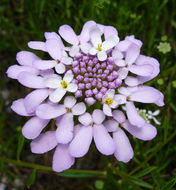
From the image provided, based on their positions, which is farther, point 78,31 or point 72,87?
point 78,31

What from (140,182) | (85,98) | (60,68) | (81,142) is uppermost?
(60,68)

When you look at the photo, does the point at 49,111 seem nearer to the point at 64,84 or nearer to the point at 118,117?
the point at 64,84

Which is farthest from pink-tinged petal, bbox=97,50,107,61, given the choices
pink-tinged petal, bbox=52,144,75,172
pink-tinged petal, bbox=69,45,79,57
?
pink-tinged petal, bbox=52,144,75,172

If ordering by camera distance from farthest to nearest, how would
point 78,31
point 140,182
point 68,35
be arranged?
point 78,31, point 140,182, point 68,35

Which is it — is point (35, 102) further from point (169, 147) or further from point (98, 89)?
point (169, 147)

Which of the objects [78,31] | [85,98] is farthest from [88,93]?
[78,31]

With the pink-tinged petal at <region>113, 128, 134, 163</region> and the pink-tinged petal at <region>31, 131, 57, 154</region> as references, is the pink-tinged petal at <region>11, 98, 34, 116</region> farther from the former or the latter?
the pink-tinged petal at <region>113, 128, 134, 163</region>

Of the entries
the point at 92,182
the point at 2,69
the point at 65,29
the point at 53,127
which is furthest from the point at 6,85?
the point at 65,29
